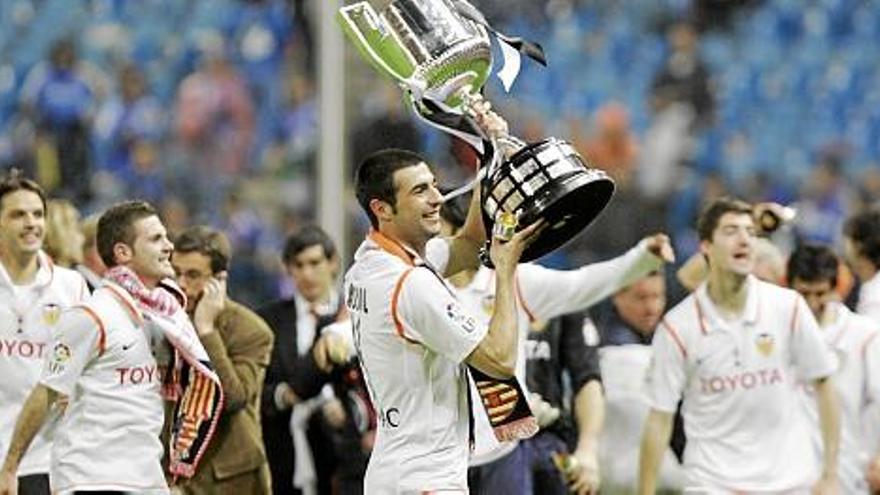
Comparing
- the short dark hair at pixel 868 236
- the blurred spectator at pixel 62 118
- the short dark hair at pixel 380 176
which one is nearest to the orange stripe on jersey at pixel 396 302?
the short dark hair at pixel 380 176

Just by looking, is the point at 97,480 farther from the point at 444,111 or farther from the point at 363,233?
the point at 363,233

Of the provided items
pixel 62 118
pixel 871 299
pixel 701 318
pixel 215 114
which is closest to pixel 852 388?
pixel 871 299

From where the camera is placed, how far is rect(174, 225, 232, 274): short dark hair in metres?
8.89

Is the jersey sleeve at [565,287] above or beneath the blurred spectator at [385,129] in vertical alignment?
beneath

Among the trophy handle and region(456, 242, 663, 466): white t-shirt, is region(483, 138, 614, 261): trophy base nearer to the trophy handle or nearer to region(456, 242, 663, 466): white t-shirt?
the trophy handle

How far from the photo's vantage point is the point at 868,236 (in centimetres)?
993

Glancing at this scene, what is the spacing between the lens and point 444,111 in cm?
699

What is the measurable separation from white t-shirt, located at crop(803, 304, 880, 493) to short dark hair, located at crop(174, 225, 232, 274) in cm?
230

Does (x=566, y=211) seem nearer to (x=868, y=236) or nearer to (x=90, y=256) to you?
(x=868, y=236)

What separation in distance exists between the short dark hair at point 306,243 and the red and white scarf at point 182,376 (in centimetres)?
157

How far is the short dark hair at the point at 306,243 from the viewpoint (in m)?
9.96

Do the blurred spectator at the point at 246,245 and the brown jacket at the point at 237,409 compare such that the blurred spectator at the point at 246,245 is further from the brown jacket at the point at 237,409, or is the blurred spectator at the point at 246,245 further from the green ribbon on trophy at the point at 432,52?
the green ribbon on trophy at the point at 432,52

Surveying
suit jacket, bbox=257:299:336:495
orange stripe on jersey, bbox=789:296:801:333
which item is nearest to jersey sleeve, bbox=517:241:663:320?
orange stripe on jersey, bbox=789:296:801:333

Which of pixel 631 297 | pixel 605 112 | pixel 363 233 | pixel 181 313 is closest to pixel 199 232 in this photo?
pixel 181 313
